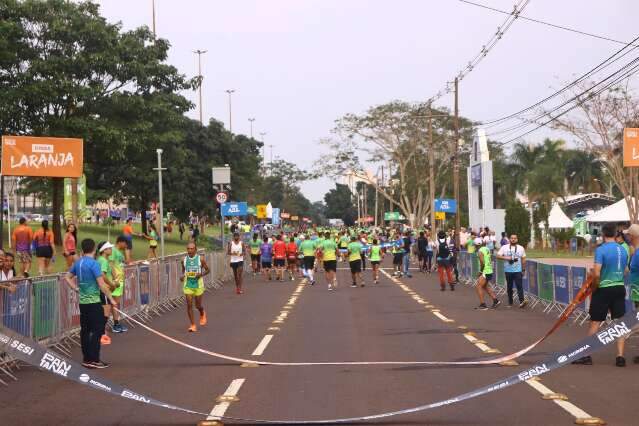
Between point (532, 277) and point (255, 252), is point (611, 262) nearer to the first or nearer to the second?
point (532, 277)

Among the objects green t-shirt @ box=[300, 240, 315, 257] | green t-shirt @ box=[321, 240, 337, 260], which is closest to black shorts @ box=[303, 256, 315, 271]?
green t-shirt @ box=[300, 240, 315, 257]

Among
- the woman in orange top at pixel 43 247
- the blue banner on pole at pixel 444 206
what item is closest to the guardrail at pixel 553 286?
the woman in orange top at pixel 43 247

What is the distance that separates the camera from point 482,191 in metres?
48.2

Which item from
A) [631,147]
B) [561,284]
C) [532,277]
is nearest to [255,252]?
[532,277]

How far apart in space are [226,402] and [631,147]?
54.0 ft

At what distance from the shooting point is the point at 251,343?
1453 cm

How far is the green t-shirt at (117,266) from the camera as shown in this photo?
16.9m

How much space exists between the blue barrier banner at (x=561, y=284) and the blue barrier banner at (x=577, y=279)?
0.36 meters

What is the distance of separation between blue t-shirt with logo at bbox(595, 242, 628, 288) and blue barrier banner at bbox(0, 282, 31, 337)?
7.64 m

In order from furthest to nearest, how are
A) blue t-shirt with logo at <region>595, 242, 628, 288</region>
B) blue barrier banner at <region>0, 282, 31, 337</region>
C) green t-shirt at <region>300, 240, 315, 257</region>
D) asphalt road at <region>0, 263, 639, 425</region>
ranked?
1. green t-shirt at <region>300, 240, 315, 257</region>
2. blue barrier banner at <region>0, 282, 31, 337</region>
3. blue t-shirt with logo at <region>595, 242, 628, 288</region>
4. asphalt road at <region>0, 263, 639, 425</region>

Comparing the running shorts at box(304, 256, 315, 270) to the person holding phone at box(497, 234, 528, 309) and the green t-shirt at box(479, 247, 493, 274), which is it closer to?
the green t-shirt at box(479, 247, 493, 274)

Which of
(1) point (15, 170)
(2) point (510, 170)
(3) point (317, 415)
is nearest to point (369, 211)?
(2) point (510, 170)

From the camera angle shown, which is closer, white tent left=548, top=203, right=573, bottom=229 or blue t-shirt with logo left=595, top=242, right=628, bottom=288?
blue t-shirt with logo left=595, top=242, right=628, bottom=288

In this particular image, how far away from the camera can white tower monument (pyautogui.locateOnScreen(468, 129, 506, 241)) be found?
45.3 metres
